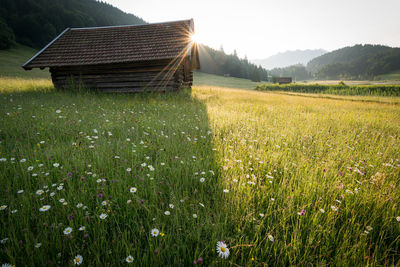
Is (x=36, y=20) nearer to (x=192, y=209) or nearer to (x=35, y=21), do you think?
(x=35, y=21)

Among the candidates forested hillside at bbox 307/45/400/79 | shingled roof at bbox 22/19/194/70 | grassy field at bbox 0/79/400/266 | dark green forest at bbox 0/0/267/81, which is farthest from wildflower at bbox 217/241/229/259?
forested hillside at bbox 307/45/400/79

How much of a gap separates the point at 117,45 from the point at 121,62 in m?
2.68

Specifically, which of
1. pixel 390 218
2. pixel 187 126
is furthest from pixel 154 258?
pixel 187 126

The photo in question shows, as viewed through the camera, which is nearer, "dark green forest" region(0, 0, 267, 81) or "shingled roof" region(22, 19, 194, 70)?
"shingled roof" region(22, 19, 194, 70)

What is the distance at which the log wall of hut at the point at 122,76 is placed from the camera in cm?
1139

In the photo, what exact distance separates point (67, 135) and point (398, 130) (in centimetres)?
931

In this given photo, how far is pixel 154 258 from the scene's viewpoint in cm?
124

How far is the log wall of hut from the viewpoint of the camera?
1139 cm

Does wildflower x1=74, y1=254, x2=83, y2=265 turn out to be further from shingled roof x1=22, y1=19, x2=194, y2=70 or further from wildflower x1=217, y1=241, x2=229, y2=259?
shingled roof x1=22, y1=19, x2=194, y2=70

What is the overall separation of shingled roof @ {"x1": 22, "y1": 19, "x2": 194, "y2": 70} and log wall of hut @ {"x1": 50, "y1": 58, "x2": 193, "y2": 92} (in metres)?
0.67

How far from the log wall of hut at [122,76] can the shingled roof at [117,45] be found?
0.67 metres

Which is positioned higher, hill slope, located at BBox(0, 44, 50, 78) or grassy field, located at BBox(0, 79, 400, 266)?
hill slope, located at BBox(0, 44, 50, 78)

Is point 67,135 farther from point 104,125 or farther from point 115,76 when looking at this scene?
point 115,76

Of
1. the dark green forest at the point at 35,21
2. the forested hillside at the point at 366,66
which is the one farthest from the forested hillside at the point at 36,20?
the forested hillside at the point at 366,66
